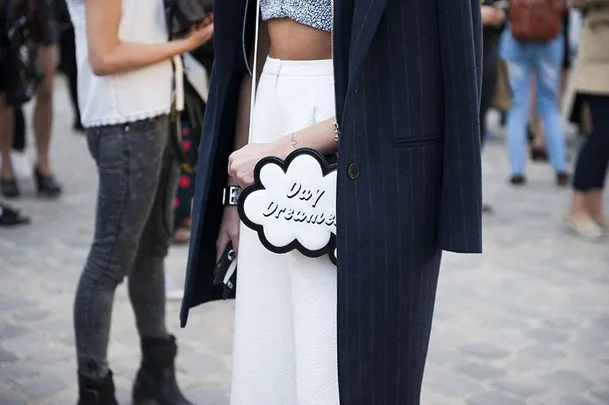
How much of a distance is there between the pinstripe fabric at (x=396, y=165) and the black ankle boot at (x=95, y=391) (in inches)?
54.5

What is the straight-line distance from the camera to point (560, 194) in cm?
779

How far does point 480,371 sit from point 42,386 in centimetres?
180

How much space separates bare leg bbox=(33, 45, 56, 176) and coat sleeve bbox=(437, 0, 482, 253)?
18.4ft

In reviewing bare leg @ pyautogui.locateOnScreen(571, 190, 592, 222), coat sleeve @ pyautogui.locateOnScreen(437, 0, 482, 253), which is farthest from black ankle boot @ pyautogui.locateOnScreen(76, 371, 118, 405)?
bare leg @ pyautogui.locateOnScreen(571, 190, 592, 222)

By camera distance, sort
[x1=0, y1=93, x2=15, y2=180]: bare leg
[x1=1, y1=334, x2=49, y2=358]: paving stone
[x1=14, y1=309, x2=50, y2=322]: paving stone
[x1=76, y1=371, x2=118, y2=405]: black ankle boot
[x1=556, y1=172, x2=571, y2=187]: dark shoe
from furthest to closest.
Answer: [x1=556, y1=172, x2=571, y2=187]: dark shoe
[x1=0, y1=93, x2=15, y2=180]: bare leg
[x1=14, y1=309, x2=50, y2=322]: paving stone
[x1=1, y1=334, x2=49, y2=358]: paving stone
[x1=76, y1=371, x2=118, y2=405]: black ankle boot

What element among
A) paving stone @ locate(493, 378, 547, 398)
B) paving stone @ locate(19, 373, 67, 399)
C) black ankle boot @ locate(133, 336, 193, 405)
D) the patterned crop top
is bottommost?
paving stone @ locate(493, 378, 547, 398)

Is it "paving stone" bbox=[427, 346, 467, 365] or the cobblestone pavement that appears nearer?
the cobblestone pavement

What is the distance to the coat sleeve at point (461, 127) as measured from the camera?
205cm

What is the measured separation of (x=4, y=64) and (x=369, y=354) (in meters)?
5.05

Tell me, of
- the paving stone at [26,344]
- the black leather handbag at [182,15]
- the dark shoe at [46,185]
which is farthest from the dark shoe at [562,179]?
the black leather handbag at [182,15]

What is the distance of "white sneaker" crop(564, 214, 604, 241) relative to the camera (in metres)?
6.35

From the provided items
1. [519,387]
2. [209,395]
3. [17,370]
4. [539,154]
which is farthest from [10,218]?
[539,154]

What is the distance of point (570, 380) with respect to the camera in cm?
402

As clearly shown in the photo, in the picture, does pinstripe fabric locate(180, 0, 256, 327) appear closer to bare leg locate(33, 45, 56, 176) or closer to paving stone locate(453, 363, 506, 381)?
paving stone locate(453, 363, 506, 381)
